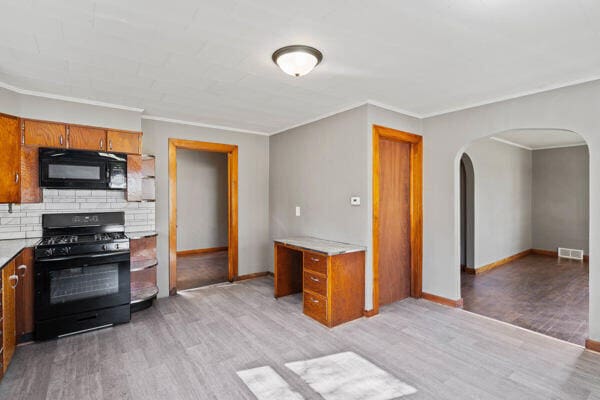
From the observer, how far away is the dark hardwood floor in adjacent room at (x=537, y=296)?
11.3 feet

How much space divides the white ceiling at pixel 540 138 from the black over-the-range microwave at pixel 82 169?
19.8 ft

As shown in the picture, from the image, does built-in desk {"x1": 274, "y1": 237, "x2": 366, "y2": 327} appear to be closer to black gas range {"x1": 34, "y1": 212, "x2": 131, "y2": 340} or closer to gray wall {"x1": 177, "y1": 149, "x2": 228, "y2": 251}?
black gas range {"x1": 34, "y1": 212, "x2": 131, "y2": 340}

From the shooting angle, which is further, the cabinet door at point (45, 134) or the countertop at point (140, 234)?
the countertop at point (140, 234)

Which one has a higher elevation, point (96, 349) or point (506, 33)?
point (506, 33)

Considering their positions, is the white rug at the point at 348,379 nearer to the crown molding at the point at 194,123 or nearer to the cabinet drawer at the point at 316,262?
the cabinet drawer at the point at 316,262

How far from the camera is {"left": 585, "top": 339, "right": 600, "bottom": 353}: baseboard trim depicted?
2.82 metres

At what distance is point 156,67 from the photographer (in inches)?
106

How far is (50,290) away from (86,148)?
1.53 meters

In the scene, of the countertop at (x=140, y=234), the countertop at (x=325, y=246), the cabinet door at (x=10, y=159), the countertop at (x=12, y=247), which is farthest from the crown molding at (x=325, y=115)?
the countertop at (x=12, y=247)

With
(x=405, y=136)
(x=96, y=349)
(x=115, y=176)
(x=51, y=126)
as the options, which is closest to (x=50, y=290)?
(x=96, y=349)

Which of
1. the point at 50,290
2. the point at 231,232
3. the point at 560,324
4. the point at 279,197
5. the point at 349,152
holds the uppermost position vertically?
the point at 349,152

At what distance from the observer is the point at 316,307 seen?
11.7 feet

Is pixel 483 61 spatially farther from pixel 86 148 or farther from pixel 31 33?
pixel 86 148

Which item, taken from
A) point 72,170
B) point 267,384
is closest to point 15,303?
point 72,170
